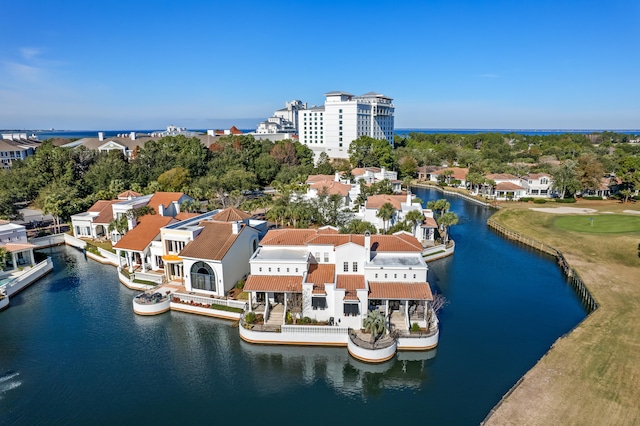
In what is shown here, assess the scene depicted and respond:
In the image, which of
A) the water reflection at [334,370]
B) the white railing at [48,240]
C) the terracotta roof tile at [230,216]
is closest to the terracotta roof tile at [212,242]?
the terracotta roof tile at [230,216]

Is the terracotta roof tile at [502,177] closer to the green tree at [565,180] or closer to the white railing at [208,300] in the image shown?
the green tree at [565,180]

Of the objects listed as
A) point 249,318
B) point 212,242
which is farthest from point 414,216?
point 249,318

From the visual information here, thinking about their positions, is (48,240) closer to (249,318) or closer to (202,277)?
(202,277)

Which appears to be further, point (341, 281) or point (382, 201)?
point (382, 201)

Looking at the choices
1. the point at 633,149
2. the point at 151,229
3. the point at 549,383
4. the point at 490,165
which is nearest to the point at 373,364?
the point at 549,383

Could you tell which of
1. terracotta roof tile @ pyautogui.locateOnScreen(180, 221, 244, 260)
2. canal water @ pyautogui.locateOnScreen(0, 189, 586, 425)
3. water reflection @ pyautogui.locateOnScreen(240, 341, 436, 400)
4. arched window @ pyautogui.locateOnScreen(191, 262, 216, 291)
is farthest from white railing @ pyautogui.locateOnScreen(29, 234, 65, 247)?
water reflection @ pyautogui.locateOnScreen(240, 341, 436, 400)

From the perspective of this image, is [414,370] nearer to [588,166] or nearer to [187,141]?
[588,166]
